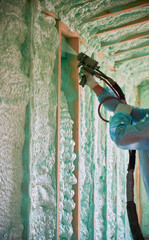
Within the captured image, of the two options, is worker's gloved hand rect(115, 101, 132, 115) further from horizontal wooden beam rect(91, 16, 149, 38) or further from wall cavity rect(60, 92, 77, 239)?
horizontal wooden beam rect(91, 16, 149, 38)

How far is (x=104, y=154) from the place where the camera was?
105 inches

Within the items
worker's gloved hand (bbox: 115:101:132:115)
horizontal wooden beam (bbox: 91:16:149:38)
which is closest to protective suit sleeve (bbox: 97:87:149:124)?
worker's gloved hand (bbox: 115:101:132:115)

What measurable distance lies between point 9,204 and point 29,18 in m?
1.05

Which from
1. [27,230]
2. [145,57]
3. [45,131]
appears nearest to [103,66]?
[145,57]

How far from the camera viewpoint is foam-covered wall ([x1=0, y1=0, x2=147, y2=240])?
1424mm

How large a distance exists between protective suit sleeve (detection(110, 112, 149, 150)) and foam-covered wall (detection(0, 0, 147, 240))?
473mm

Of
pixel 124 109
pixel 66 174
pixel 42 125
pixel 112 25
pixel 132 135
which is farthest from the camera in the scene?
pixel 112 25

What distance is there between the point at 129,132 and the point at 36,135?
22.5 inches

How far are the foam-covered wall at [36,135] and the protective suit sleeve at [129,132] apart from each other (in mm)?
473

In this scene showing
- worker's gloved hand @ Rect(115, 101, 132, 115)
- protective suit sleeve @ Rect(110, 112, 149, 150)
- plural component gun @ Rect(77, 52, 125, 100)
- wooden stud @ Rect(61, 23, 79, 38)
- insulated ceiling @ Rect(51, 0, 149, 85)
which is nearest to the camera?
protective suit sleeve @ Rect(110, 112, 149, 150)

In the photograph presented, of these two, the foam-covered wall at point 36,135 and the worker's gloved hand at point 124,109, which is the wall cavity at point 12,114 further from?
the worker's gloved hand at point 124,109

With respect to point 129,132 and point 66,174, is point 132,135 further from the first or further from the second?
point 66,174

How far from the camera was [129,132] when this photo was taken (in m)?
1.40

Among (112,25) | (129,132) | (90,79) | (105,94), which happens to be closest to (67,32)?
(112,25)
